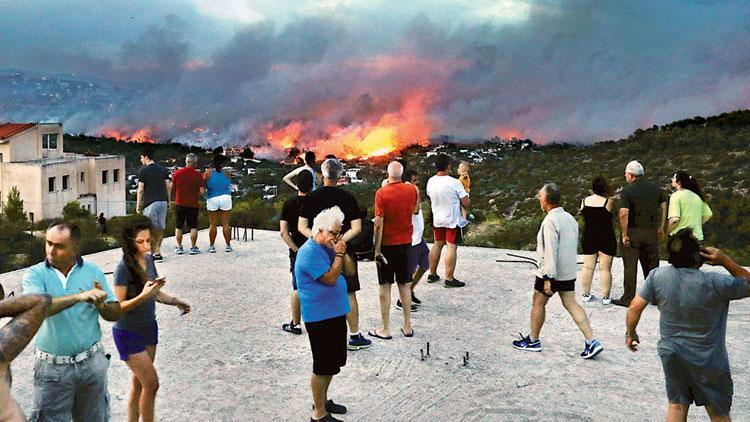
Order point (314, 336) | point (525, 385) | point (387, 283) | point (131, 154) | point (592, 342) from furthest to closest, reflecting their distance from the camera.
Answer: point (131, 154) → point (387, 283) → point (592, 342) → point (525, 385) → point (314, 336)

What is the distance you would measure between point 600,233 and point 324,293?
16.6 ft

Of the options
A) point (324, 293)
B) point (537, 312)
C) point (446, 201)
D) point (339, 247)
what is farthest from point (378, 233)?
point (339, 247)

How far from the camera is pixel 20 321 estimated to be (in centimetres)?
274

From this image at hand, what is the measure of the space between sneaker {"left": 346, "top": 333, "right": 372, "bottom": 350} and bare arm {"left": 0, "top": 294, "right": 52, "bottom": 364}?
463 centimetres

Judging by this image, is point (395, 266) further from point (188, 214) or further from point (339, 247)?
point (188, 214)

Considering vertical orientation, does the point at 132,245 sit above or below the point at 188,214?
above

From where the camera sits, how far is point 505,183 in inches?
1549

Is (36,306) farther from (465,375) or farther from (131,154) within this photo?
(131,154)

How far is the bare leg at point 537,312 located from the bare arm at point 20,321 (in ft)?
16.4

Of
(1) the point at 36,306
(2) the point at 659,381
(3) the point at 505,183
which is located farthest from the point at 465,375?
(3) the point at 505,183

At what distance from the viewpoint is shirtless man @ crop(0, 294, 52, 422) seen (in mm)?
2585

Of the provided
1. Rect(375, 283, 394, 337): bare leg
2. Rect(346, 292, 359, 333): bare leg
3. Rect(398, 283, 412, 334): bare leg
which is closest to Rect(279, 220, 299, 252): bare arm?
Rect(346, 292, 359, 333): bare leg

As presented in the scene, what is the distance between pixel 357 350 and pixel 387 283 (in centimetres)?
76

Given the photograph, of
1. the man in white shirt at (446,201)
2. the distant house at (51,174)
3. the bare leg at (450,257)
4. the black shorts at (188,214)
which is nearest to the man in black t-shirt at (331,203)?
the man in white shirt at (446,201)
